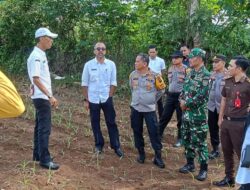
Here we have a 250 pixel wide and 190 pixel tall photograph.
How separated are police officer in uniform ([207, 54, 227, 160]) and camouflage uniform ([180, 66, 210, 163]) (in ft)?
3.24

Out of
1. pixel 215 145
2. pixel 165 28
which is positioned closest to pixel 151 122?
pixel 215 145

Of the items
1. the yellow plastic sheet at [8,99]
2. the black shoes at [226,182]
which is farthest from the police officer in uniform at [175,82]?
the yellow plastic sheet at [8,99]

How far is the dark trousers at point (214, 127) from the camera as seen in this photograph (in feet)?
22.5

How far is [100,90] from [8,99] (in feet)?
14.5

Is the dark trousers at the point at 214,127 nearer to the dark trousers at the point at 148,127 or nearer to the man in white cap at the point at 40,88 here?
the dark trousers at the point at 148,127

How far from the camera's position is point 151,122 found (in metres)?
6.17

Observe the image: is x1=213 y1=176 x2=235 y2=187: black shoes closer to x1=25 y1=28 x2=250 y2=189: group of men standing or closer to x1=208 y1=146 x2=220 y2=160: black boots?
x1=25 y1=28 x2=250 y2=189: group of men standing

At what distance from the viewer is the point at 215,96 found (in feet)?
22.0

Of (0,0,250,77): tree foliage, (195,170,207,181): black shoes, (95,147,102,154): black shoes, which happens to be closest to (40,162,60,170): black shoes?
(95,147,102,154): black shoes

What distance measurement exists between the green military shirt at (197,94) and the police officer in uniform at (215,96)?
38.6 inches

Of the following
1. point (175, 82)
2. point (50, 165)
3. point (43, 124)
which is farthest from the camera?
point (175, 82)

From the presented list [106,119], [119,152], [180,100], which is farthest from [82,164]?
[180,100]

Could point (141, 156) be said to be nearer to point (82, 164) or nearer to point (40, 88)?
point (82, 164)

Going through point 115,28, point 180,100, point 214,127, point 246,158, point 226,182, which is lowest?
point 226,182
